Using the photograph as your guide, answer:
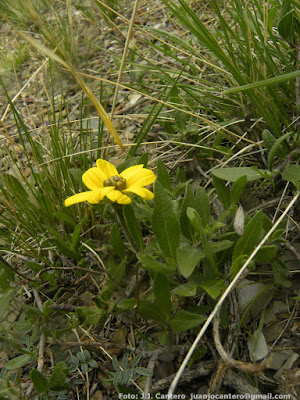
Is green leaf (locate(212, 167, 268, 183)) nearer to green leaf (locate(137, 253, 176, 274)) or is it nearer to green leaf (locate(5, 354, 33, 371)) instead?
green leaf (locate(137, 253, 176, 274))

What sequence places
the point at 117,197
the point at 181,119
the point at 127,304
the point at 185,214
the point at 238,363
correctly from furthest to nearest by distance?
the point at 181,119 → the point at 185,214 → the point at 127,304 → the point at 117,197 → the point at 238,363

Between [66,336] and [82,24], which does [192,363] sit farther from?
[82,24]

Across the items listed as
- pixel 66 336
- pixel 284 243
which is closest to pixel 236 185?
pixel 284 243

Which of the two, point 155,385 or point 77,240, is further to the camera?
point 77,240

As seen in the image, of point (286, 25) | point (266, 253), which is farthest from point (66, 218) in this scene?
point (286, 25)

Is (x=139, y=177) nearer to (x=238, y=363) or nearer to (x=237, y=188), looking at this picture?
(x=237, y=188)

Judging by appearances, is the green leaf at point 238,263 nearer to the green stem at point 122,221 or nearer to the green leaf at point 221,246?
the green leaf at point 221,246

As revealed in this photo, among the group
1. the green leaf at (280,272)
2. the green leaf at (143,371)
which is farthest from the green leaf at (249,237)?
the green leaf at (143,371)
